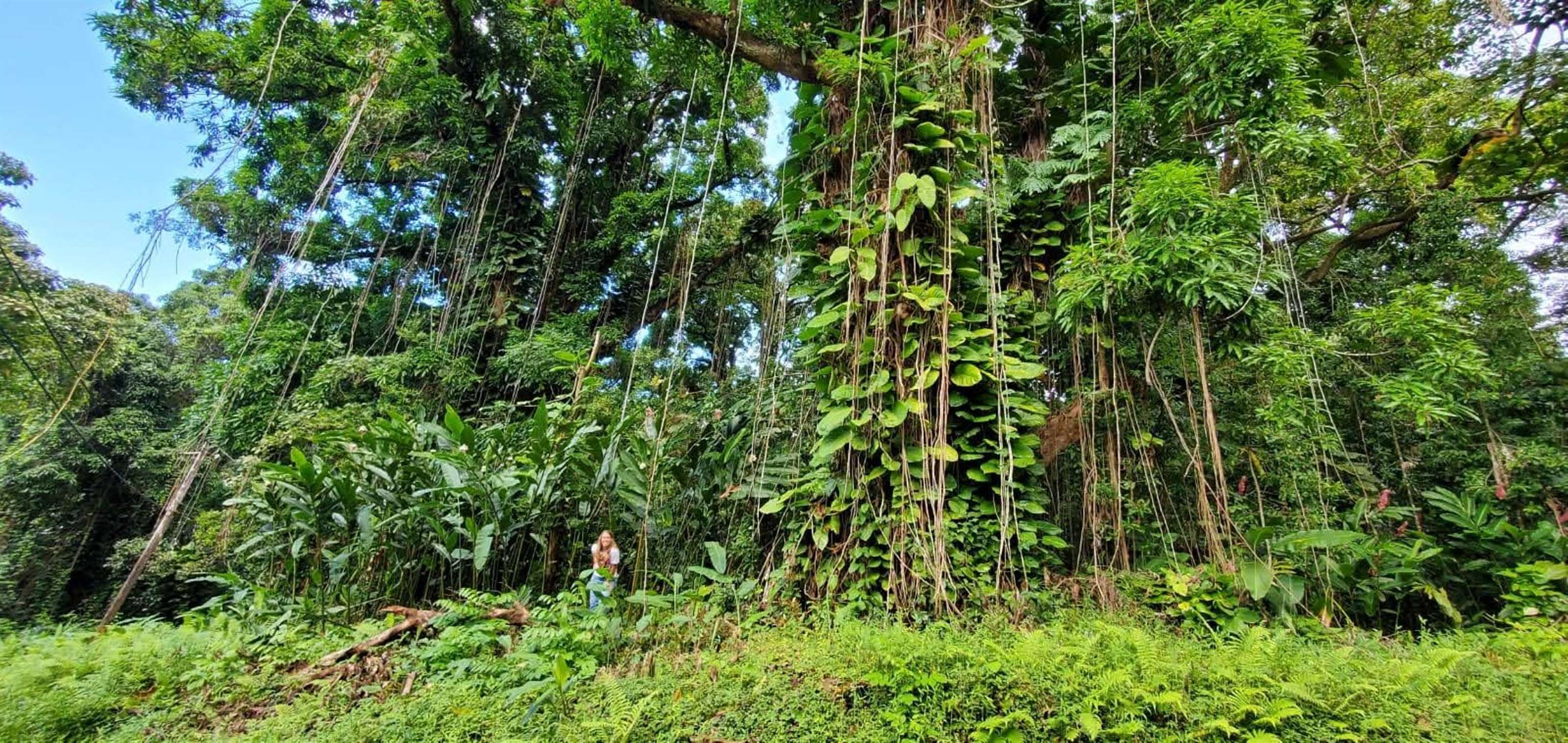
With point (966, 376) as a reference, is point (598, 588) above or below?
below

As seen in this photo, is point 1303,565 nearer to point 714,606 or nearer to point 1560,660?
point 1560,660

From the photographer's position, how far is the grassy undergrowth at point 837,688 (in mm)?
1447

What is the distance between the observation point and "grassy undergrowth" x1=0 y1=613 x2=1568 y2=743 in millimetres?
1447

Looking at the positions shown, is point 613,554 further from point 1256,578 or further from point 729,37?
point 729,37

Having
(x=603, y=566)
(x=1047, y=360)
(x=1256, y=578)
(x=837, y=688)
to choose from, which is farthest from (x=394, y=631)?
(x=1256, y=578)

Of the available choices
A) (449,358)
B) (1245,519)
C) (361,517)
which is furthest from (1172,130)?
(449,358)

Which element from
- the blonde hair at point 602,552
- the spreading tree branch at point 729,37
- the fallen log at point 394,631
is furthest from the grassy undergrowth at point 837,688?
the spreading tree branch at point 729,37

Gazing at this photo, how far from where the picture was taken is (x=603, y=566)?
291 cm

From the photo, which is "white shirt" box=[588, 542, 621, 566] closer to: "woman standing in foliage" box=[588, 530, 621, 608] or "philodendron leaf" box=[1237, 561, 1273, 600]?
"woman standing in foliage" box=[588, 530, 621, 608]

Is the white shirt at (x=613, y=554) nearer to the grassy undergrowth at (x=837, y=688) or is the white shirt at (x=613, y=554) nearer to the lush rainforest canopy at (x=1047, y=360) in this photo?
the lush rainforest canopy at (x=1047, y=360)

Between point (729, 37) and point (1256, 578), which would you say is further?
point (729, 37)

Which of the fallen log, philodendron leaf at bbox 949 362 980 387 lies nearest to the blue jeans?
the fallen log

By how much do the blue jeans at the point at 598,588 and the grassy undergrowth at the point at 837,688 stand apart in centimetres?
19

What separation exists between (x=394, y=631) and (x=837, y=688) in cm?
202
